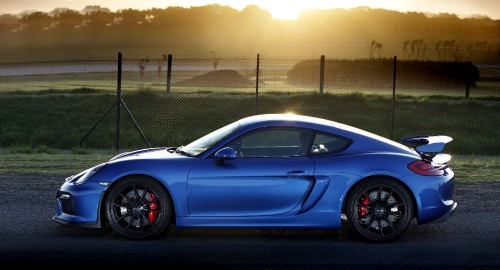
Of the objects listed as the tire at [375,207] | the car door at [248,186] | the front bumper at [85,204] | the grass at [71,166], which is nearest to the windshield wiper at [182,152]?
the car door at [248,186]

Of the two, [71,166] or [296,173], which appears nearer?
[296,173]

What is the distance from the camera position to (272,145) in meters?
9.52

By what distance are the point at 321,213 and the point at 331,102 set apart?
65.5 ft

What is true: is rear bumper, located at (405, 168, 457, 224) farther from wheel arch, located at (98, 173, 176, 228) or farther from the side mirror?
wheel arch, located at (98, 173, 176, 228)

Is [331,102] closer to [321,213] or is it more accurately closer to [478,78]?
[478,78]

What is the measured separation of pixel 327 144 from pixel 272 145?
0.56m

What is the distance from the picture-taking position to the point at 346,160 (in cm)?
916

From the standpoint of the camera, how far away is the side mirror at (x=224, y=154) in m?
9.02

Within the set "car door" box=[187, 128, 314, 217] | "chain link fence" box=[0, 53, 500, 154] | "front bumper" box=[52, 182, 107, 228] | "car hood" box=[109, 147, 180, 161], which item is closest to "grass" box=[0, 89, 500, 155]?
"chain link fence" box=[0, 53, 500, 154]

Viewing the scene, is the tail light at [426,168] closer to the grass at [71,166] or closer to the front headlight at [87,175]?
the front headlight at [87,175]

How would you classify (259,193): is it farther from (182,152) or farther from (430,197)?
(430,197)

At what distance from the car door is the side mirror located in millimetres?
40

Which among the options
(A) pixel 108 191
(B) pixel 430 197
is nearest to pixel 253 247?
(A) pixel 108 191

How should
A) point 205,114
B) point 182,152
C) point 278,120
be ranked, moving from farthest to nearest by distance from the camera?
point 205,114, point 182,152, point 278,120
